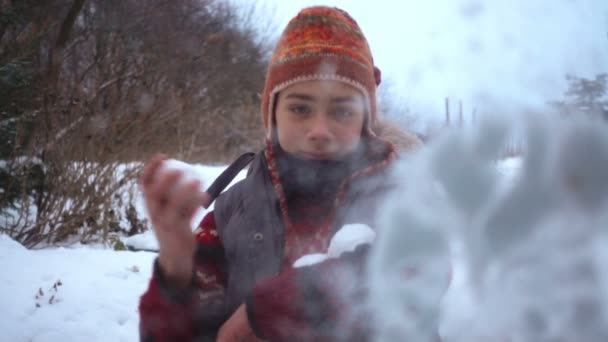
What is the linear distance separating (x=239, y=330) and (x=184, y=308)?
140 mm

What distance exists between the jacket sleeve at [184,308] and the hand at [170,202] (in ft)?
0.31

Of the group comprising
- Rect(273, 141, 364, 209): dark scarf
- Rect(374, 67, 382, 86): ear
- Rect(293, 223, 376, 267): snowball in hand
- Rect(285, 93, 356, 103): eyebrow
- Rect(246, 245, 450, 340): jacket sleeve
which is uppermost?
Rect(374, 67, 382, 86): ear

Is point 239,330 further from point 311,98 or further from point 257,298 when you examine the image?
point 311,98

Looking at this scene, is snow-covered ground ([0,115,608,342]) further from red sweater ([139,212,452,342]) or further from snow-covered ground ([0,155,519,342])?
snow-covered ground ([0,155,519,342])

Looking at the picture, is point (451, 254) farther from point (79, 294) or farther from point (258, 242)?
point (79, 294)

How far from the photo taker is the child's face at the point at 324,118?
0.47 meters

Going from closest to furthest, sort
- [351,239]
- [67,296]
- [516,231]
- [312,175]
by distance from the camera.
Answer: [516,231] → [351,239] → [312,175] → [67,296]

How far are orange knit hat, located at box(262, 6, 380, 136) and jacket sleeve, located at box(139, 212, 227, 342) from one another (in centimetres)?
28

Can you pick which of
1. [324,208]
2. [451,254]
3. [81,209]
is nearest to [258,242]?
[324,208]

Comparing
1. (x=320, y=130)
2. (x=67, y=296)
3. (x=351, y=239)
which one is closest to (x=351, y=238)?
(x=351, y=239)

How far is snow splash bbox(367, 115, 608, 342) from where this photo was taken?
0.70ft

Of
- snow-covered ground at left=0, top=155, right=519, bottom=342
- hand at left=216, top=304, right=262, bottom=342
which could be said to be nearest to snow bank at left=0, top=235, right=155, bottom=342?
snow-covered ground at left=0, top=155, right=519, bottom=342

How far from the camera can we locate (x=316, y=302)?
401 millimetres

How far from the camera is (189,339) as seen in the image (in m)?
0.60
